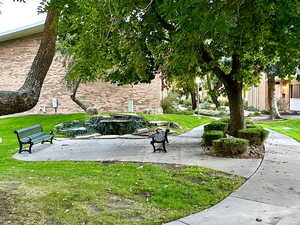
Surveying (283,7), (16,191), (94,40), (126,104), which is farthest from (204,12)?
(126,104)

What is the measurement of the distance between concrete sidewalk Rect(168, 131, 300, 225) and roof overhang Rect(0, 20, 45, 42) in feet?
68.9

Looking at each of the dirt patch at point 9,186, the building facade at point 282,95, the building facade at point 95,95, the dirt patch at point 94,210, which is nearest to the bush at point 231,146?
the dirt patch at point 94,210

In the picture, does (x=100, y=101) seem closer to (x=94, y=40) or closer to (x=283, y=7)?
(x=94, y=40)

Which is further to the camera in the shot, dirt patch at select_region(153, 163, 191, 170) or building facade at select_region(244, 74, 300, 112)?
building facade at select_region(244, 74, 300, 112)

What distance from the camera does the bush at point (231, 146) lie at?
9.12 metres

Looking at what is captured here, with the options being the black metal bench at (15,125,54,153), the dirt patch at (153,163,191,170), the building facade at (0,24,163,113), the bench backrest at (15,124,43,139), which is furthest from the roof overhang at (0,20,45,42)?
the dirt patch at (153,163,191,170)

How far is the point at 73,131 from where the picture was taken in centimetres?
1559

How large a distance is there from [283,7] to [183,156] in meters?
5.15

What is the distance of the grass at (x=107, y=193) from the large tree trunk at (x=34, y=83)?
1.55m

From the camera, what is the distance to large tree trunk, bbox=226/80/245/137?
11266mm

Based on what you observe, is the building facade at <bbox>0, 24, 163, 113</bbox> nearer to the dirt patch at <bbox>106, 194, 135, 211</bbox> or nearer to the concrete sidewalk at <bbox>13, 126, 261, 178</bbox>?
the concrete sidewalk at <bbox>13, 126, 261, 178</bbox>

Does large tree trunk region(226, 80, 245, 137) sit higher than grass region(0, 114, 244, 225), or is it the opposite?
large tree trunk region(226, 80, 245, 137)

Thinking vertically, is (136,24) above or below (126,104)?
above

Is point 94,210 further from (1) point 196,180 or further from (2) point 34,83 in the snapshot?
(1) point 196,180
